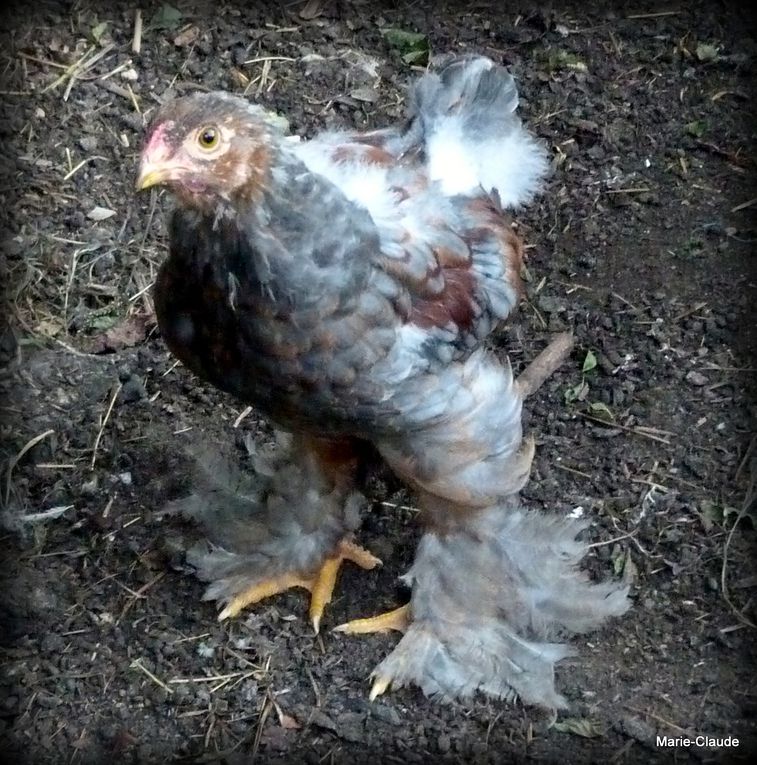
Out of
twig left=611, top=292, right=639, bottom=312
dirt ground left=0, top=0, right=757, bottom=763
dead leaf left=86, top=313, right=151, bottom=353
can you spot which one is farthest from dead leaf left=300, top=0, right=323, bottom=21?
twig left=611, top=292, right=639, bottom=312

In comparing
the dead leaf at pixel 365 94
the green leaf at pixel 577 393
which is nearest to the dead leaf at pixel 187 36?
the dead leaf at pixel 365 94

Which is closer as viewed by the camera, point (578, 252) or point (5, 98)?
point (578, 252)

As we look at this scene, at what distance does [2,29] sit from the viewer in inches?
166

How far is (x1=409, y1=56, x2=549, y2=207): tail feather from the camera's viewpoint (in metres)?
2.81

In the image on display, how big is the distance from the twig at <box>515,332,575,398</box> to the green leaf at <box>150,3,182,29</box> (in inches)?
90.5

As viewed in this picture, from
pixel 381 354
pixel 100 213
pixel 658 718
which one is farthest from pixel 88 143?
pixel 658 718

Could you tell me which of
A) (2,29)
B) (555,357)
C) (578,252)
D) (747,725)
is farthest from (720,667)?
(2,29)

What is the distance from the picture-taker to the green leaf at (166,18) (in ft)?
14.0

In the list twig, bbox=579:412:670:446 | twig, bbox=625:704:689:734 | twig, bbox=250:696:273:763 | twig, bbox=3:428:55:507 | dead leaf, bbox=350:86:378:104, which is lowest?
twig, bbox=250:696:273:763

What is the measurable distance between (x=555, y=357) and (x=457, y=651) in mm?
1170

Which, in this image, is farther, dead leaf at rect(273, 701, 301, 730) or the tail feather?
the tail feather

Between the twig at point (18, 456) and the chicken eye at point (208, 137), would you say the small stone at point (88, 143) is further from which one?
the chicken eye at point (208, 137)

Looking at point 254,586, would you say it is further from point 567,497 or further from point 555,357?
point 555,357

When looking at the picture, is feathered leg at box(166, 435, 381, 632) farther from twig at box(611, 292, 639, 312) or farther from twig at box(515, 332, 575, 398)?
twig at box(611, 292, 639, 312)
